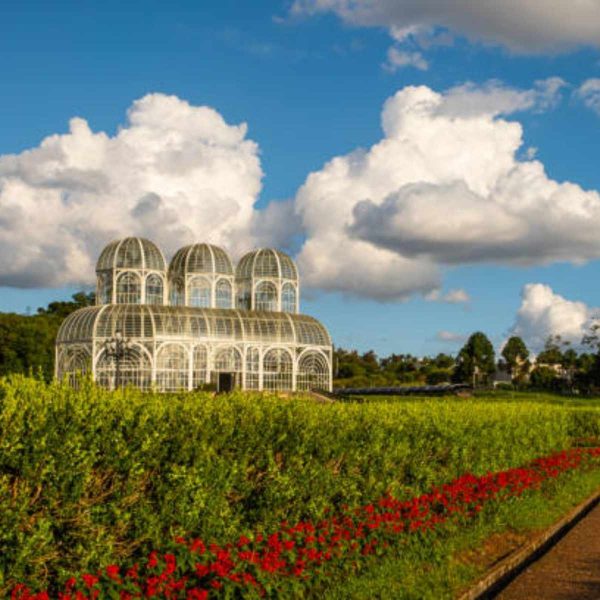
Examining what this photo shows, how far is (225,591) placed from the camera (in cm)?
691

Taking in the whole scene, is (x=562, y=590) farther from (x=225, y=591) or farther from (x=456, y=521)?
(x=225, y=591)

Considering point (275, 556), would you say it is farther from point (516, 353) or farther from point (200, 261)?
point (516, 353)

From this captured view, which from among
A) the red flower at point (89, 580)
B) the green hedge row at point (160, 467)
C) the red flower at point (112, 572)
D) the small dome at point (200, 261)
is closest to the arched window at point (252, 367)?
the small dome at point (200, 261)

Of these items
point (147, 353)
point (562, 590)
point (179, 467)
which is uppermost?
point (147, 353)

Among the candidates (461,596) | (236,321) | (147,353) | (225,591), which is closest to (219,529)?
(225,591)

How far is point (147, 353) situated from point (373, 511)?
1669 inches

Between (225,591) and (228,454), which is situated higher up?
(228,454)

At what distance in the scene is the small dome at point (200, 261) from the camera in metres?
58.2

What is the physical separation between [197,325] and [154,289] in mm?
4962

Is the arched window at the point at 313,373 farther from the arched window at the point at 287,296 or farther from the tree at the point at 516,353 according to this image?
the tree at the point at 516,353

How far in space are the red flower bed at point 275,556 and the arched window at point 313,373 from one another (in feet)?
150

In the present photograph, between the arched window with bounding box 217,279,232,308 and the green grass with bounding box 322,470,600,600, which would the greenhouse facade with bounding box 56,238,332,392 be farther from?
the green grass with bounding box 322,470,600,600

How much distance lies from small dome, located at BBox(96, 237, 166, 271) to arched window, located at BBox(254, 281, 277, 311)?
24.2ft

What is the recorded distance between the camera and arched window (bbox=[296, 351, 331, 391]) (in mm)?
58250
